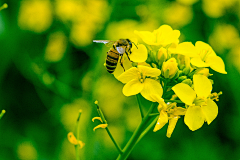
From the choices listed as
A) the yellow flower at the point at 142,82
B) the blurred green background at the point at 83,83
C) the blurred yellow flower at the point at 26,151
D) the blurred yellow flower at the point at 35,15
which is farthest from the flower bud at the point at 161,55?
the blurred yellow flower at the point at 35,15

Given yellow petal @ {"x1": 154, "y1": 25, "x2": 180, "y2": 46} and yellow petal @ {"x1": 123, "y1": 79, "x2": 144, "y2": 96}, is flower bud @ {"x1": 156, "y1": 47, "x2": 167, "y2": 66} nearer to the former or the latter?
yellow petal @ {"x1": 154, "y1": 25, "x2": 180, "y2": 46}

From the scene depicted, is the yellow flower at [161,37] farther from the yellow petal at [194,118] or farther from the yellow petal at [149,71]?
the yellow petal at [194,118]

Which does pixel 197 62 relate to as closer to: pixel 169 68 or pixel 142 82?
pixel 169 68

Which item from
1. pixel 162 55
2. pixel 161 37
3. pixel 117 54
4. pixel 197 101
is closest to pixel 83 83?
pixel 117 54

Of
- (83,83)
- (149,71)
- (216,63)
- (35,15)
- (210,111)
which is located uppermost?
(149,71)

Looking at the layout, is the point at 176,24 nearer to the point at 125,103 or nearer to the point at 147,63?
the point at 125,103

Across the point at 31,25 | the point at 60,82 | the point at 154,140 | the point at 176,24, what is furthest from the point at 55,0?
the point at 154,140

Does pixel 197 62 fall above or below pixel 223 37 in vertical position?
above
